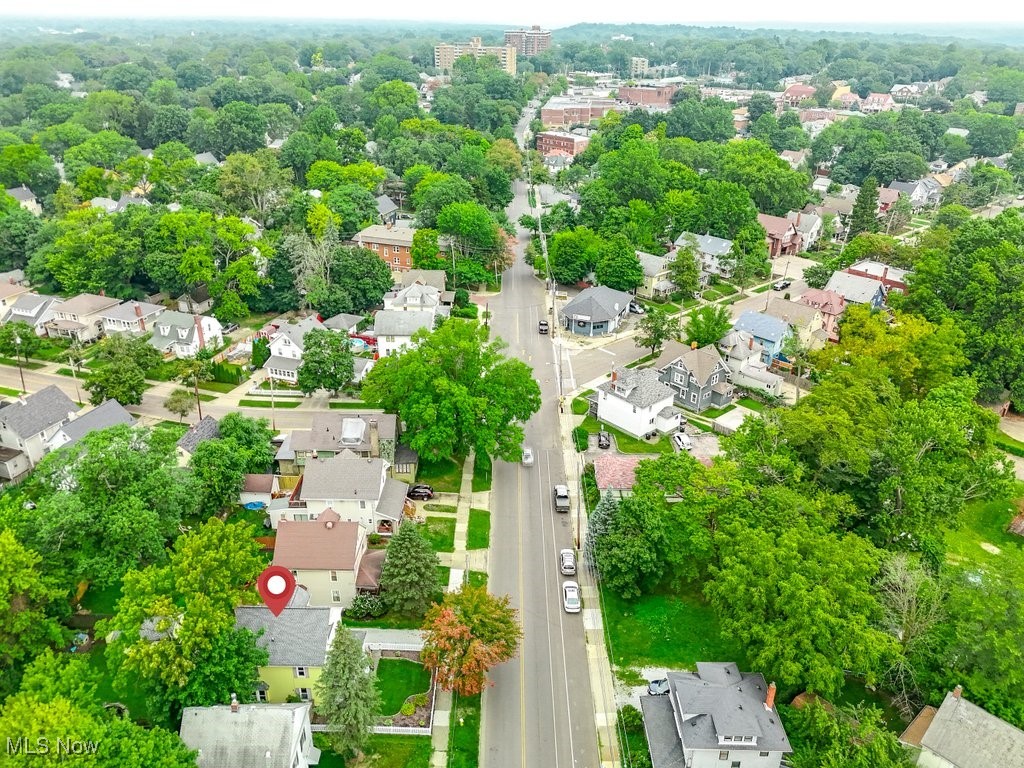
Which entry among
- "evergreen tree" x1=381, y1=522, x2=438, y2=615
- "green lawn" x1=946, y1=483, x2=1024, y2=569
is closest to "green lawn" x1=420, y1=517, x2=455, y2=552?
"evergreen tree" x1=381, y1=522, x2=438, y2=615

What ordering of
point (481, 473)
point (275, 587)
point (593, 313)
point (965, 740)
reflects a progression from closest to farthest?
1. point (965, 740)
2. point (275, 587)
3. point (481, 473)
4. point (593, 313)

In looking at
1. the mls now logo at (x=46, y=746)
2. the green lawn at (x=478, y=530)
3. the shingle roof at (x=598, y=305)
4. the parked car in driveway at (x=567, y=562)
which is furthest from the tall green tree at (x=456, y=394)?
the mls now logo at (x=46, y=746)

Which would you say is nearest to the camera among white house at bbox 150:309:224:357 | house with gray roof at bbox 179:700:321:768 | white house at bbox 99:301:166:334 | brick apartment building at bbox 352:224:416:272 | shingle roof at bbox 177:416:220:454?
house with gray roof at bbox 179:700:321:768

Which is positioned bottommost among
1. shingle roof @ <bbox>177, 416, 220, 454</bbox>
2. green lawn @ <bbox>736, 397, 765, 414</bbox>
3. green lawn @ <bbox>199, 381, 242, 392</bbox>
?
green lawn @ <bbox>199, 381, 242, 392</bbox>

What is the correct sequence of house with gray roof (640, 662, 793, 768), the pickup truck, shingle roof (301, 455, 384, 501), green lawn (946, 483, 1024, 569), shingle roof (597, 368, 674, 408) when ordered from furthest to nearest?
shingle roof (597, 368, 674, 408), the pickup truck, green lawn (946, 483, 1024, 569), shingle roof (301, 455, 384, 501), house with gray roof (640, 662, 793, 768)

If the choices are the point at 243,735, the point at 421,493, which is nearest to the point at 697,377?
the point at 421,493

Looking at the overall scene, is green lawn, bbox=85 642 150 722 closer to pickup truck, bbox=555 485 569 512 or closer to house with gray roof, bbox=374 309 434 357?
pickup truck, bbox=555 485 569 512

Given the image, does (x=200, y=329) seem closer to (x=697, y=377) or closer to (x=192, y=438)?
(x=192, y=438)
